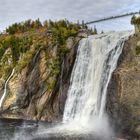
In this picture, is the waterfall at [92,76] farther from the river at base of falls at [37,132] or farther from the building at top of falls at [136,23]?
the river at base of falls at [37,132]

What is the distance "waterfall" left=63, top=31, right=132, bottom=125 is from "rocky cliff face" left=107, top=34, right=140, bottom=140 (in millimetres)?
2812

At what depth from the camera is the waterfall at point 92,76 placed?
50.9 m

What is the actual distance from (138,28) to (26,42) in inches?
905

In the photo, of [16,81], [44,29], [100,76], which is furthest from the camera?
[44,29]

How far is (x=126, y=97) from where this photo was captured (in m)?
44.2

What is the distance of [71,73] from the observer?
5903 cm

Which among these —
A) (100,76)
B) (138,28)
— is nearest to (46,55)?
(100,76)

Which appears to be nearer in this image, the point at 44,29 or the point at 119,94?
the point at 119,94

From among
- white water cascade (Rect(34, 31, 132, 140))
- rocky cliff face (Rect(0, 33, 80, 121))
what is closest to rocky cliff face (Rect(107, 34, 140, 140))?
white water cascade (Rect(34, 31, 132, 140))

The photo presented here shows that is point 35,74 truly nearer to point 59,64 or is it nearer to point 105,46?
point 59,64

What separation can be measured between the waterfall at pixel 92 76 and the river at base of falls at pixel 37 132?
8.74 feet

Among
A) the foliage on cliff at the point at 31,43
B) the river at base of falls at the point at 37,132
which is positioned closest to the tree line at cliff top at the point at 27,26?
the foliage on cliff at the point at 31,43

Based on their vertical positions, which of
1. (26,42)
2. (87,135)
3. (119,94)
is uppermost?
(26,42)

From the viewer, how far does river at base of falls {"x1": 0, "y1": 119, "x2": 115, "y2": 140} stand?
146ft
